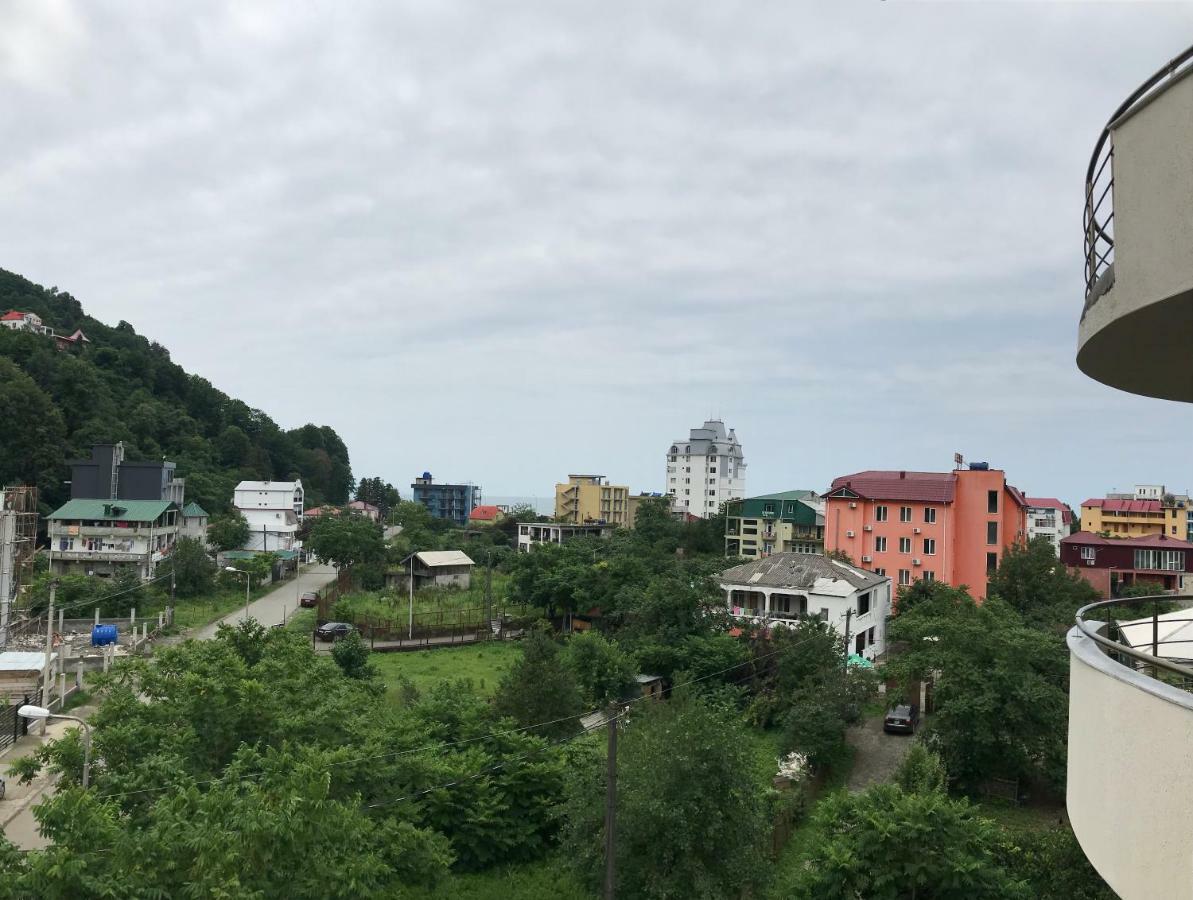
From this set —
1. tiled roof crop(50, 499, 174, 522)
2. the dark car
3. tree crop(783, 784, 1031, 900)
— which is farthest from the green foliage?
tiled roof crop(50, 499, 174, 522)

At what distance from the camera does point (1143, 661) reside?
119 inches

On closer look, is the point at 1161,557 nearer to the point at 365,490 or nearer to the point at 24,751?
the point at 24,751

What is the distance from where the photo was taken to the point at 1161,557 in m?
44.2

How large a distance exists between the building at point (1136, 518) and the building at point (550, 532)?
3822 cm

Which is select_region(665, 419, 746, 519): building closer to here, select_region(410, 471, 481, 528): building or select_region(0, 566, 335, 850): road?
select_region(410, 471, 481, 528): building

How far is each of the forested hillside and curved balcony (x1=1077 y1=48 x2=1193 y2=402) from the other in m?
60.8

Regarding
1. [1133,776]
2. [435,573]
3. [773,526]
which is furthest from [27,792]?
[773,526]

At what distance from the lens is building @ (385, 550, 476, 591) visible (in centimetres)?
4572

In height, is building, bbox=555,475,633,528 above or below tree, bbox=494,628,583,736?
above

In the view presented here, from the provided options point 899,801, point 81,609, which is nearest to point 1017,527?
point 899,801

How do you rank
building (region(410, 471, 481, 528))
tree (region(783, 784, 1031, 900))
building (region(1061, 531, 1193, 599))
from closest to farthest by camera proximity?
tree (region(783, 784, 1031, 900)), building (region(1061, 531, 1193, 599)), building (region(410, 471, 481, 528))

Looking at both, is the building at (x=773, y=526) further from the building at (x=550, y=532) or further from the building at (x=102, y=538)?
the building at (x=102, y=538)

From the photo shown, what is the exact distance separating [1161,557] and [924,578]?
55.0ft

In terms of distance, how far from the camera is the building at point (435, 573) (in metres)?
45.7
